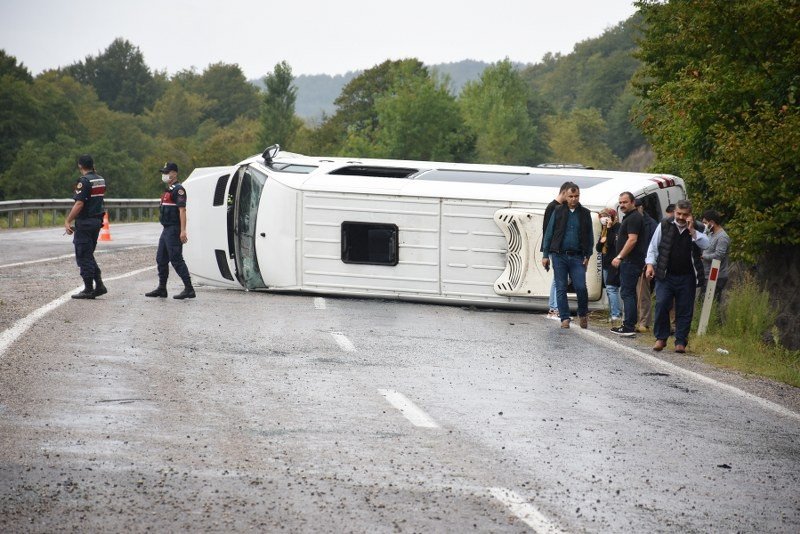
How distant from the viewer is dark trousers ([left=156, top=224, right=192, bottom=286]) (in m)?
17.6

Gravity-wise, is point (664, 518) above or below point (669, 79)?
below

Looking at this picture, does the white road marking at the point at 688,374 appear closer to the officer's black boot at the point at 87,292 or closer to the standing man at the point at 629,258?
the standing man at the point at 629,258

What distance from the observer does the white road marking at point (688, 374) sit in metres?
10.5

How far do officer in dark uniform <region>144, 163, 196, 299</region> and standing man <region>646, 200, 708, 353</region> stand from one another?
6881 mm

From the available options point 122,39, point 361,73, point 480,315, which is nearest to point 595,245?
point 480,315

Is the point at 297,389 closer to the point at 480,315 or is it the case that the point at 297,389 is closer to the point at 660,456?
the point at 660,456

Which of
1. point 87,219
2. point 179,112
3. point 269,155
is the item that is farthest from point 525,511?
point 179,112

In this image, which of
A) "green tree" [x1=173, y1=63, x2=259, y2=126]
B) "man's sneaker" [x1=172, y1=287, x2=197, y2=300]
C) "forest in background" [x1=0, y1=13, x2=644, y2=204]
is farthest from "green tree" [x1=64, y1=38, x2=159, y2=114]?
"man's sneaker" [x1=172, y1=287, x2=197, y2=300]

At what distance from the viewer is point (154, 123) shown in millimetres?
160750

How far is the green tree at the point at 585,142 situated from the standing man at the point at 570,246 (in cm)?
11983

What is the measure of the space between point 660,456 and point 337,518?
112 inches

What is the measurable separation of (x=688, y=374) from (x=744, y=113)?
8.04 m

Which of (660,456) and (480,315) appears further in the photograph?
(480,315)

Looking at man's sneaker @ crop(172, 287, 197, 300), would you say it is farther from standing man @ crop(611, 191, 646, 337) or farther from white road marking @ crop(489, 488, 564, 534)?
white road marking @ crop(489, 488, 564, 534)
